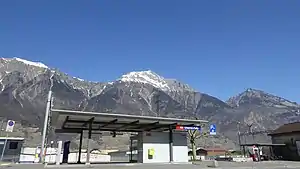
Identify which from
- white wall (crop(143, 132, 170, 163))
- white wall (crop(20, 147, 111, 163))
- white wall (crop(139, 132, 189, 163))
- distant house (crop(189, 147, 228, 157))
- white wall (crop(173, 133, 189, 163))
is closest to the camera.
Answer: white wall (crop(143, 132, 170, 163))

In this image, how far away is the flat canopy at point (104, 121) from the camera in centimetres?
2706

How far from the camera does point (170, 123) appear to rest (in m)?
31.3

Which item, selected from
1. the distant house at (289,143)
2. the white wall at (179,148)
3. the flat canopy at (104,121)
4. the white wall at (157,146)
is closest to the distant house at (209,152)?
the distant house at (289,143)

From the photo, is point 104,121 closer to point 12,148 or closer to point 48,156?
point 12,148

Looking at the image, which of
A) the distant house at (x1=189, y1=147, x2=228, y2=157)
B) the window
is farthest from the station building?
the distant house at (x1=189, y1=147, x2=228, y2=157)

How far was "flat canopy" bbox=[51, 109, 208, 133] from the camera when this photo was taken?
2706 cm

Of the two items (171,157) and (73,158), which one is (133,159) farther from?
(73,158)

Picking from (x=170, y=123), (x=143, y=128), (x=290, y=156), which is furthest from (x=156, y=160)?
(x=290, y=156)

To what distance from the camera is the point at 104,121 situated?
3100 cm

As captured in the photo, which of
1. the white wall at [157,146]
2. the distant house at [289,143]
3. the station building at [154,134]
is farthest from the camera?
the distant house at [289,143]

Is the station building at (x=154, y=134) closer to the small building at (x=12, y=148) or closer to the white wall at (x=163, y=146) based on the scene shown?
the white wall at (x=163, y=146)

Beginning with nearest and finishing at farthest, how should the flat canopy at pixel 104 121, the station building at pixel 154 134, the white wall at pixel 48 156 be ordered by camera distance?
the flat canopy at pixel 104 121 → the station building at pixel 154 134 → the white wall at pixel 48 156

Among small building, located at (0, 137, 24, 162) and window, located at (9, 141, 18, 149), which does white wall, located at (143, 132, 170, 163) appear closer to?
small building, located at (0, 137, 24, 162)

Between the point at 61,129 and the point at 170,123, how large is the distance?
12.1m
